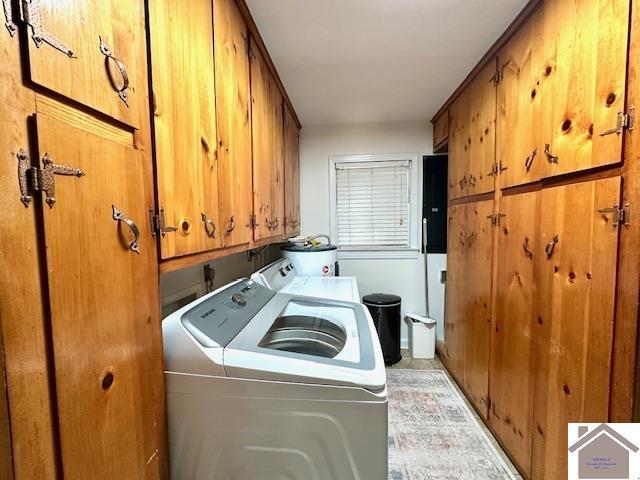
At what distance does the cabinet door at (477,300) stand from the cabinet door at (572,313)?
52 cm

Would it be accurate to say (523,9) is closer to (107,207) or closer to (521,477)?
(107,207)

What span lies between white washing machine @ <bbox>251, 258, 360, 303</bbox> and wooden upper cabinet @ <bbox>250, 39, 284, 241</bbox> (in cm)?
25

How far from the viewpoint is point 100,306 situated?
58 centimetres

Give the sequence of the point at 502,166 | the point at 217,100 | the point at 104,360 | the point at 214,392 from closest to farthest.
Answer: the point at 104,360 < the point at 214,392 < the point at 217,100 < the point at 502,166

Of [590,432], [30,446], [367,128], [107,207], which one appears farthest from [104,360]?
[367,128]

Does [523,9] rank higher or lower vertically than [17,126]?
higher

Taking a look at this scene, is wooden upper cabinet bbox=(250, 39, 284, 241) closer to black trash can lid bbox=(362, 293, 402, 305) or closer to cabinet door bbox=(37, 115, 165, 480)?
cabinet door bbox=(37, 115, 165, 480)

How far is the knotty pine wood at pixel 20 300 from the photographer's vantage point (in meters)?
0.41

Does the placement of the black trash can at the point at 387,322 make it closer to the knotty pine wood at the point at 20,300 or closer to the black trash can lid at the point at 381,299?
the black trash can lid at the point at 381,299

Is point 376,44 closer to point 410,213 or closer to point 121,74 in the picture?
point 121,74

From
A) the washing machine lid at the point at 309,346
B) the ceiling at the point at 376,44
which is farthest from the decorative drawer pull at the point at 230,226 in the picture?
the ceiling at the point at 376,44

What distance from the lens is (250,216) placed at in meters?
1.44

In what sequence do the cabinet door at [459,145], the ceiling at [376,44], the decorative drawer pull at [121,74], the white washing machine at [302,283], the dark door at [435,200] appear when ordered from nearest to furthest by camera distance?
the decorative drawer pull at [121,74] → the ceiling at [376,44] → the white washing machine at [302,283] → the cabinet door at [459,145] → the dark door at [435,200]

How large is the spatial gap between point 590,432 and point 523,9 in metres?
1.81
